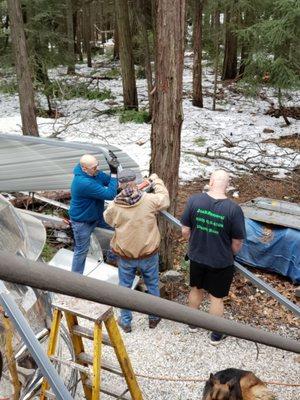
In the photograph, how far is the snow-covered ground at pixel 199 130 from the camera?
11969 mm

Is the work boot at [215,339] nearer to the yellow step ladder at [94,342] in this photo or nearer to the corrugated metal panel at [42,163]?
the yellow step ladder at [94,342]

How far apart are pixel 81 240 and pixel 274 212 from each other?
3.23 m

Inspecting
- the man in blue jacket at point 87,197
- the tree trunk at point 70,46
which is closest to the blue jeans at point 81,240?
the man in blue jacket at point 87,197

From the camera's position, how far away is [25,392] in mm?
2941

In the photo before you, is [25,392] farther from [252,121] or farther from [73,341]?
[252,121]

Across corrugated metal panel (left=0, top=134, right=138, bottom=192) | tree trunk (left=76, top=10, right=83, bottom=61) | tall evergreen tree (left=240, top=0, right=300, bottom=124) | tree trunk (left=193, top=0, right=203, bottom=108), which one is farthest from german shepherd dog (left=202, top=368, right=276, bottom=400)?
tree trunk (left=76, top=10, right=83, bottom=61)

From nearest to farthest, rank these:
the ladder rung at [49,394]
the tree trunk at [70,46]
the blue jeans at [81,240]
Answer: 1. the ladder rung at [49,394]
2. the blue jeans at [81,240]
3. the tree trunk at [70,46]

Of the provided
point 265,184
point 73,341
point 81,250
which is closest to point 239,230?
point 73,341

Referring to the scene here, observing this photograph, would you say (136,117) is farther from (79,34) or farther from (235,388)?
(79,34)

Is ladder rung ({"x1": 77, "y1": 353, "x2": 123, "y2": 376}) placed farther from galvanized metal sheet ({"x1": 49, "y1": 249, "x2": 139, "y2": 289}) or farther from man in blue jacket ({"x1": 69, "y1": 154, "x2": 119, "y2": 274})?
man in blue jacket ({"x1": 69, "y1": 154, "x2": 119, "y2": 274})

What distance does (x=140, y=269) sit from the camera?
16.1 ft

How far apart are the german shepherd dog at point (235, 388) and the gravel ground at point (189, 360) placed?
110cm

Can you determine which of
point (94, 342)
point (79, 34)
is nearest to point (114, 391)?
point (94, 342)

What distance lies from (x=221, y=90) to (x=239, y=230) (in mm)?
17772
